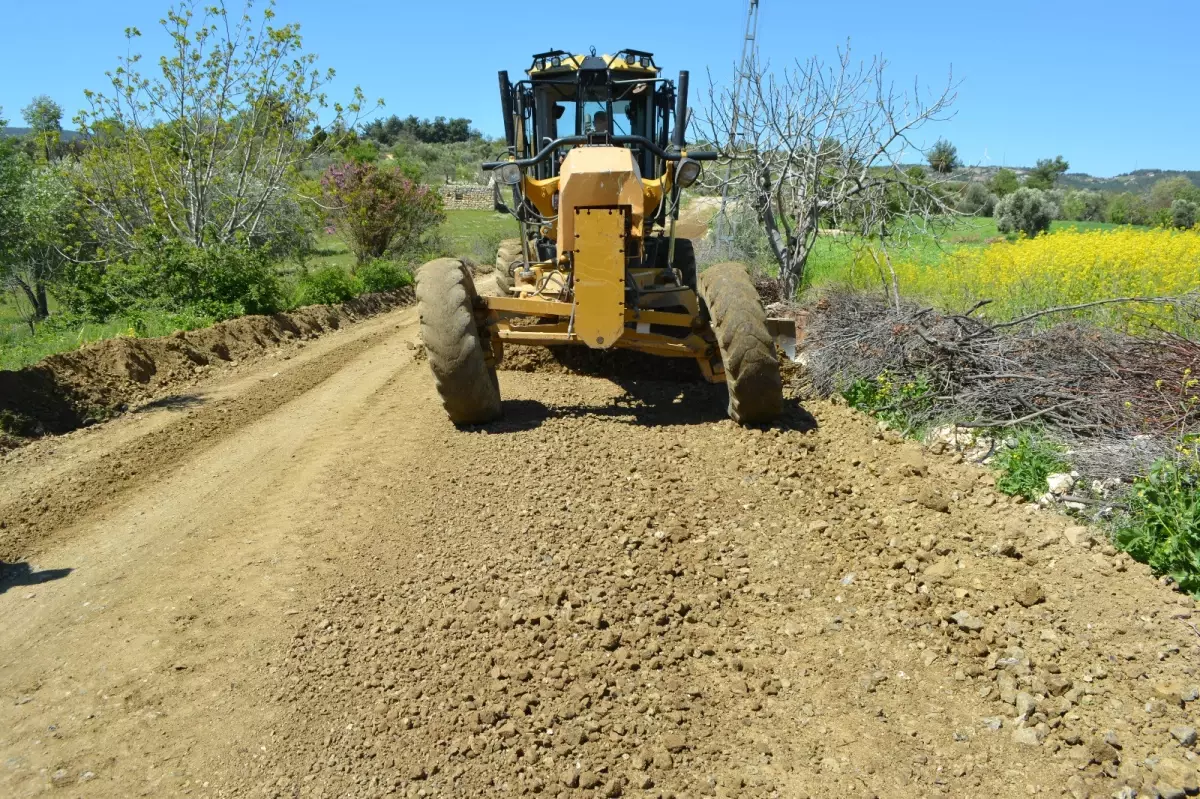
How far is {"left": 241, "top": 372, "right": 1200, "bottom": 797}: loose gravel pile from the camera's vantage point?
2.77 m

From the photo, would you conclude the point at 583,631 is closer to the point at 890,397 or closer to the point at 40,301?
the point at 890,397

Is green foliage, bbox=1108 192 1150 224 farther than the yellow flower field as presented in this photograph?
Yes

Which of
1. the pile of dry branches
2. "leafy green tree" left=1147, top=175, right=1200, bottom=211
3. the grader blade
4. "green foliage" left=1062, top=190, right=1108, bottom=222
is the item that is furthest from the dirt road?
"leafy green tree" left=1147, top=175, right=1200, bottom=211

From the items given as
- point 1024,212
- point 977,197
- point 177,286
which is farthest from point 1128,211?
point 177,286

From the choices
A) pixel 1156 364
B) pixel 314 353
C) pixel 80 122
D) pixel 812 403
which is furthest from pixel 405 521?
pixel 80 122

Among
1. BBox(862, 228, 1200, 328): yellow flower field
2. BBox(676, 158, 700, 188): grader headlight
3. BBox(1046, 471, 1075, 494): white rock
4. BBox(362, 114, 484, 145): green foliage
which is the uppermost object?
BBox(362, 114, 484, 145): green foliage

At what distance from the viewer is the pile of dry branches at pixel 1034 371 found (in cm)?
482

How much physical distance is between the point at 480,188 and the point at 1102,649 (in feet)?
148

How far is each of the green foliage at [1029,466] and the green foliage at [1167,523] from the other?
0.56 metres

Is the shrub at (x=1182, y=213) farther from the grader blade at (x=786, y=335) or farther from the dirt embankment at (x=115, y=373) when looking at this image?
the dirt embankment at (x=115, y=373)

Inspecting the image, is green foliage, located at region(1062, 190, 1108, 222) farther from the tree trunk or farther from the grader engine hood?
the tree trunk

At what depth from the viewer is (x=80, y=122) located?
12086mm

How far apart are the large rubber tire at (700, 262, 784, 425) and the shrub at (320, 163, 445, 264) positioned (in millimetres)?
14070

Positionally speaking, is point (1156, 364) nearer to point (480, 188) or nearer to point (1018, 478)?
point (1018, 478)
